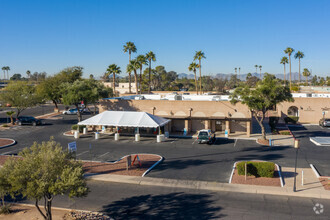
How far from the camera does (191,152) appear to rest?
29.5m

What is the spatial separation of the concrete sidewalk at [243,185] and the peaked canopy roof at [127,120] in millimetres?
14114

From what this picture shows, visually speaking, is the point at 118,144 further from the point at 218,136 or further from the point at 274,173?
the point at 274,173

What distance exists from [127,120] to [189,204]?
Answer: 2158 centimetres

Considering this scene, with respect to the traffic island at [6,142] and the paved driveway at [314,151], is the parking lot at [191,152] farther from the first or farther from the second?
the traffic island at [6,142]

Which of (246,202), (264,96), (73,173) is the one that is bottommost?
(246,202)

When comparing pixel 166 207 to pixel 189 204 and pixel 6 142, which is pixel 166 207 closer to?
pixel 189 204

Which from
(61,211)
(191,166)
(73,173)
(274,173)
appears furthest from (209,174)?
(73,173)

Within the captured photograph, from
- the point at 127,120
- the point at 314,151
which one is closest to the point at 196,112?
the point at 127,120

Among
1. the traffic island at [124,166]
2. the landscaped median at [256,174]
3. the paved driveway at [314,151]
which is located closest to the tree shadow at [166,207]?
the landscaped median at [256,174]

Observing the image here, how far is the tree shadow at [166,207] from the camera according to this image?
15156 mm

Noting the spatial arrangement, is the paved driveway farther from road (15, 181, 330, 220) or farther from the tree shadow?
the tree shadow

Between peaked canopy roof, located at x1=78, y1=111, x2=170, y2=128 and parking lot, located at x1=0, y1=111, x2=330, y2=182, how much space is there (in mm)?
2114

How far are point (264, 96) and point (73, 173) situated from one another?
26407 millimetres

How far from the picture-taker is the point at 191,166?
80.0ft
